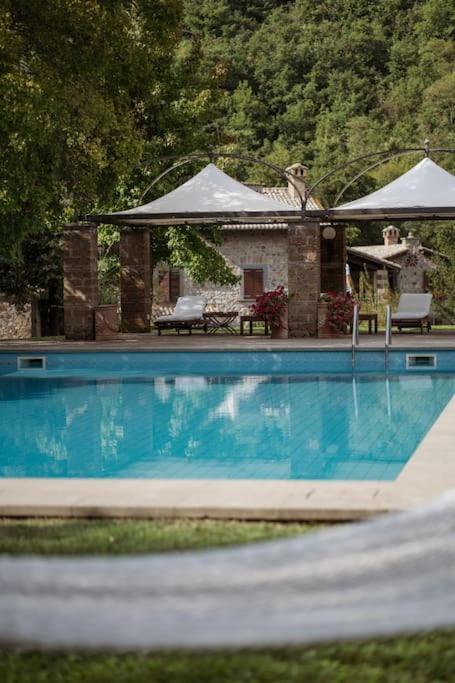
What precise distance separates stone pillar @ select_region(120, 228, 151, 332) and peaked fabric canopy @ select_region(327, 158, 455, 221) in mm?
4149

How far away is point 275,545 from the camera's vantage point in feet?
11.2

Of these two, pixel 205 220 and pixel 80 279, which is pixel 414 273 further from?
pixel 80 279

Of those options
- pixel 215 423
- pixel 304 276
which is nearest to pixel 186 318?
pixel 304 276

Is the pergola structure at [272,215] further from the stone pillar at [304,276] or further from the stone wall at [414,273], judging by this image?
the stone wall at [414,273]

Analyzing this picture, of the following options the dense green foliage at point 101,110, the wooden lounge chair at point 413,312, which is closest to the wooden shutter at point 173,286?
the dense green foliage at point 101,110

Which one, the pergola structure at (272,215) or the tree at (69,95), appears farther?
the pergola structure at (272,215)

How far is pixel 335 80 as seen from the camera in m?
52.4

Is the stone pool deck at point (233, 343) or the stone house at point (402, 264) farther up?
the stone house at point (402, 264)

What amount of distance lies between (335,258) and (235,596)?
17793 mm

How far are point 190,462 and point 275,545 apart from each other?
541 cm

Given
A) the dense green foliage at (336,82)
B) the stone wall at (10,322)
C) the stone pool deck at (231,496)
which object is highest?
the dense green foliage at (336,82)

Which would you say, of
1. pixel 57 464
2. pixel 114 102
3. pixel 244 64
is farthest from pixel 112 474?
pixel 244 64

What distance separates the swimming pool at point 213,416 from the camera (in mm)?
8617

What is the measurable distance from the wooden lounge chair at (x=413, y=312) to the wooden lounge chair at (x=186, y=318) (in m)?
3.79
